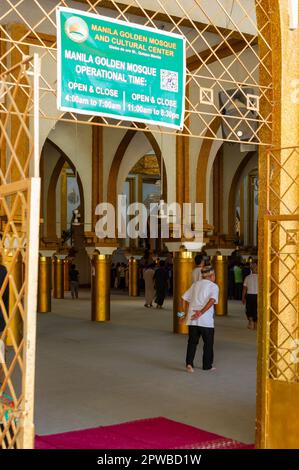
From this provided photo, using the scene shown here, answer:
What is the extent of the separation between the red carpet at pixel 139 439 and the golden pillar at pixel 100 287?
7.62m

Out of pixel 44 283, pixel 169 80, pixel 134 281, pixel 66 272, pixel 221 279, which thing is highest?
pixel 169 80

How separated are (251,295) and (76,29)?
7895 millimetres

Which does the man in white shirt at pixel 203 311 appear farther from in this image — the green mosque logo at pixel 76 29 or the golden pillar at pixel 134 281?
the golden pillar at pixel 134 281

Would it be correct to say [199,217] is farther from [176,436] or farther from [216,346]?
[176,436]

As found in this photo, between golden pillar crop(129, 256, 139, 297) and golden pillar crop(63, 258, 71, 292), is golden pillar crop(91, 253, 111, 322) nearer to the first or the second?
golden pillar crop(129, 256, 139, 297)

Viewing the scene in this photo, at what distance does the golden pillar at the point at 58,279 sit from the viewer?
18672mm

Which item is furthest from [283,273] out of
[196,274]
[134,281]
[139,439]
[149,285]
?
[134,281]

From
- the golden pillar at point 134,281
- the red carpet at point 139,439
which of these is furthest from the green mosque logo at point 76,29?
the golden pillar at point 134,281

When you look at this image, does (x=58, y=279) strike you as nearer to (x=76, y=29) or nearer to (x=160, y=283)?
(x=160, y=283)

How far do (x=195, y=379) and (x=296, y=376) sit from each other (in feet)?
8.34

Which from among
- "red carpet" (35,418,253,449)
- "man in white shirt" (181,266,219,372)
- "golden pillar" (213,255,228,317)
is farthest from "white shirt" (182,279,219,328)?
"golden pillar" (213,255,228,317)

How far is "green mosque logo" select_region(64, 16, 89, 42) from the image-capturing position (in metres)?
4.06

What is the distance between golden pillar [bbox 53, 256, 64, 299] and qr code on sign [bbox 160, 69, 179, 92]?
14.4 m

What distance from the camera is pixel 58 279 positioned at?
1934 centimetres
